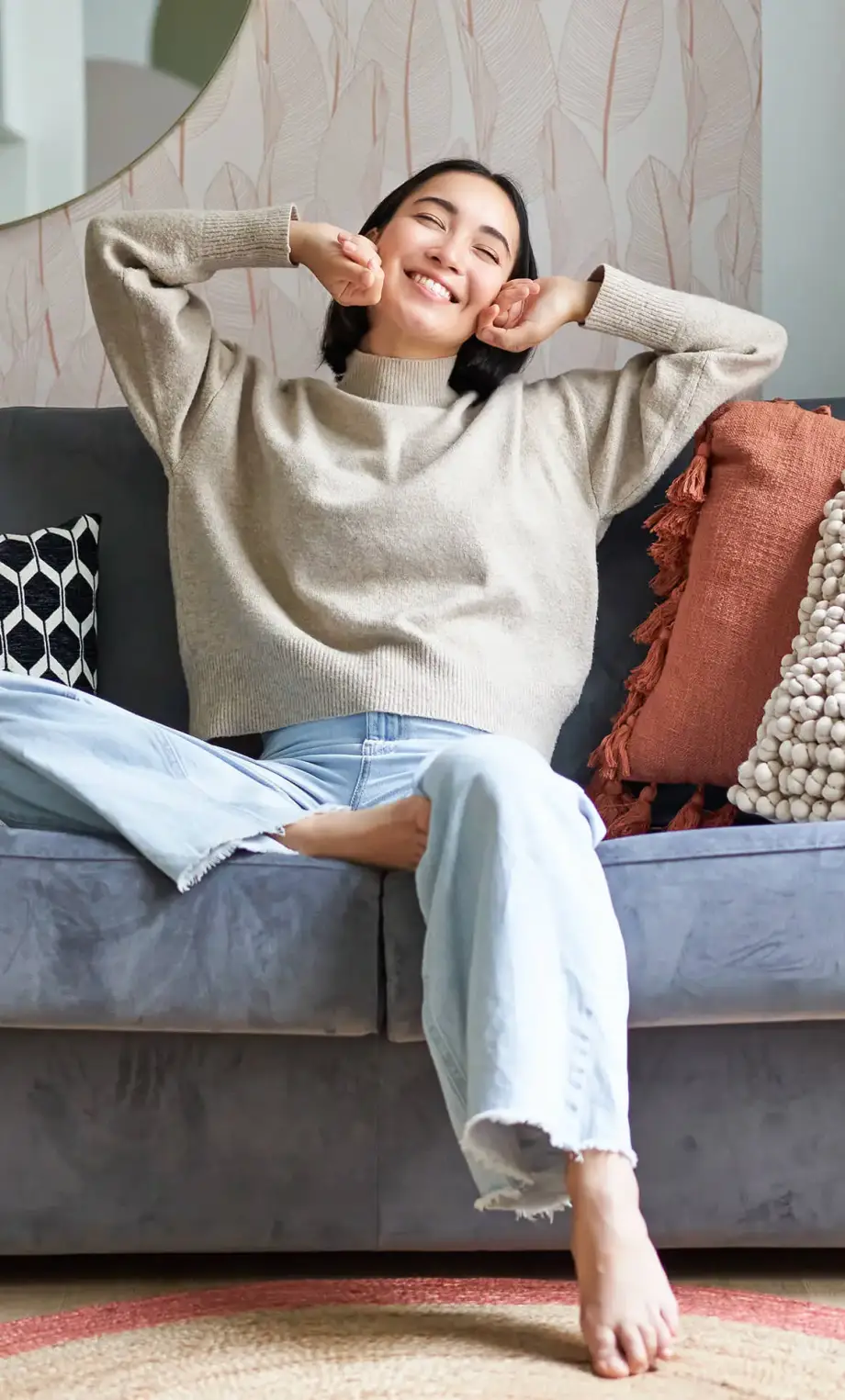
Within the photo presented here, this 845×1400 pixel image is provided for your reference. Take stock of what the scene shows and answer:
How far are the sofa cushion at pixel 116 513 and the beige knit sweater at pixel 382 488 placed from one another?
0.11 meters

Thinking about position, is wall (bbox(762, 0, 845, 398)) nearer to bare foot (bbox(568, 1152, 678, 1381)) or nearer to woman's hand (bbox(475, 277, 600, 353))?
woman's hand (bbox(475, 277, 600, 353))

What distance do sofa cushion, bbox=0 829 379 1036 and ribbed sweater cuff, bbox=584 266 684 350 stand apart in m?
0.94

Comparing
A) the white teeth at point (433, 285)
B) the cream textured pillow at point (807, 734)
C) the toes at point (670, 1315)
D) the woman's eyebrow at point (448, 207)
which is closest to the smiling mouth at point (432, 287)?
the white teeth at point (433, 285)

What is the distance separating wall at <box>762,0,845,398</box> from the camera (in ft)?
7.32

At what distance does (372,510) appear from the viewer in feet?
5.54

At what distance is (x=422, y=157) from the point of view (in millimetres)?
2287

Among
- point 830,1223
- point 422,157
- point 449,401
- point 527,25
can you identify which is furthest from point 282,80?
point 830,1223

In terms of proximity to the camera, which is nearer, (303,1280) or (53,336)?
(303,1280)

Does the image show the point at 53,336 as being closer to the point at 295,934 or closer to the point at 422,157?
the point at 422,157

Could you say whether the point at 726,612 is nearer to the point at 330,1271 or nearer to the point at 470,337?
the point at 470,337

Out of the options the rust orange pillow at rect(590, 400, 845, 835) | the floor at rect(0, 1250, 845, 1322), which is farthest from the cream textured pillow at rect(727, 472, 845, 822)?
the floor at rect(0, 1250, 845, 1322)

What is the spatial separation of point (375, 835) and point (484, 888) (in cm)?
18

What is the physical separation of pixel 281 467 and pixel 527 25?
1017 mm

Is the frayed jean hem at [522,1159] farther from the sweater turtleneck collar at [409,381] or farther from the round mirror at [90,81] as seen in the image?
the round mirror at [90,81]
